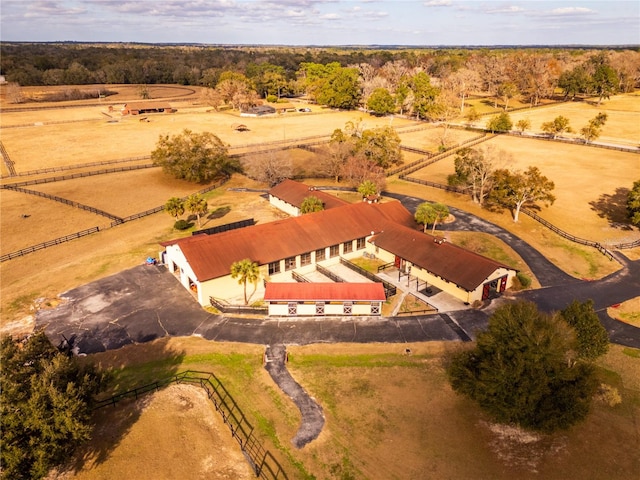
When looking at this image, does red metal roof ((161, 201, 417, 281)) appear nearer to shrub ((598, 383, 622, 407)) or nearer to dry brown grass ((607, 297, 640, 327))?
dry brown grass ((607, 297, 640, 327))

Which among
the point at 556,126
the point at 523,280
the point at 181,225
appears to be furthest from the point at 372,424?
the point at 556,126

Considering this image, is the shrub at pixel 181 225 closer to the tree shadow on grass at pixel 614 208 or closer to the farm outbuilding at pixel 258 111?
the tree shadow on grass at pixel 614 208

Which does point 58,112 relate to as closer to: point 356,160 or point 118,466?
point 356,160

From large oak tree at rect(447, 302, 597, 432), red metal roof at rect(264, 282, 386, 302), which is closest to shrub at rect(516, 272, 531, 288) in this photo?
red metal roof at rect(264, 282, 386, 302)

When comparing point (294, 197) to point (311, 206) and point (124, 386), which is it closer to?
point (311, 206)

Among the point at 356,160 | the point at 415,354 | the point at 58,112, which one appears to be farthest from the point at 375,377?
the point at 58,112

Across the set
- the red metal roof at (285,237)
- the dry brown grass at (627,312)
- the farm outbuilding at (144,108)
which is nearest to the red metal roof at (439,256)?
the red metal roof at (285,237)
